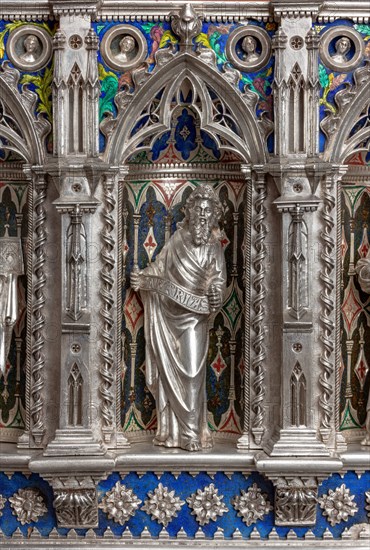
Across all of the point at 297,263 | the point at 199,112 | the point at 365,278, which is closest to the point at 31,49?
the point at 199,112

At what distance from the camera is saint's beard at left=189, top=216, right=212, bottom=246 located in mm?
11211

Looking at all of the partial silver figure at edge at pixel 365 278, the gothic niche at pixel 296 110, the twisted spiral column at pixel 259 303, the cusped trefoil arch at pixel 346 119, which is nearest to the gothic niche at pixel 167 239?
the twisted spiral column at pixel 259 303

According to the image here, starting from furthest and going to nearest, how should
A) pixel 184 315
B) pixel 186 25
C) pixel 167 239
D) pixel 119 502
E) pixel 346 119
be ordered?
pixel 167 239 → pixel 184 315 → pixel 119 502 → pixel 346 119 → pixel 186 25

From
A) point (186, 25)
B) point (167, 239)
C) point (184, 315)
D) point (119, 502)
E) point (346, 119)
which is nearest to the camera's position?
point (186, 25)

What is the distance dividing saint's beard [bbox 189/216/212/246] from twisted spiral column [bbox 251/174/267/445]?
410mm

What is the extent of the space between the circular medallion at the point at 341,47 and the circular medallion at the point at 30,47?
226 centimetres

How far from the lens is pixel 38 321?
11133mm

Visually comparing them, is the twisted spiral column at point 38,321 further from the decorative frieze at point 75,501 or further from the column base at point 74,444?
the decorative frieze at point 75,501

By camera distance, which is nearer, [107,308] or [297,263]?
[297,263]

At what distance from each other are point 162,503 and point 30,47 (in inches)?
153

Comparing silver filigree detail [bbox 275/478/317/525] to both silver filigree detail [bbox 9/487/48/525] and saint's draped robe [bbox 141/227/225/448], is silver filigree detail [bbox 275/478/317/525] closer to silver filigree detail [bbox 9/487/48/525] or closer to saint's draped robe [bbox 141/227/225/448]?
saint's draped robe [bbox 141/227/225/448]

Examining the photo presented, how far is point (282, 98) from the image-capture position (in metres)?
10.9

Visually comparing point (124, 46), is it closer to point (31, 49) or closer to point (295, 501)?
point (31, 49)

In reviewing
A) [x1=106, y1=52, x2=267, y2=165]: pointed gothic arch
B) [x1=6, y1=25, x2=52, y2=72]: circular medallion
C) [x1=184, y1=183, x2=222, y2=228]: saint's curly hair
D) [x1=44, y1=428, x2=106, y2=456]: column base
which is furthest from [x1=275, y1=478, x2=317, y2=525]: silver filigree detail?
[x1=6, y1=25, x2=52, y2=72]: circular medallion
